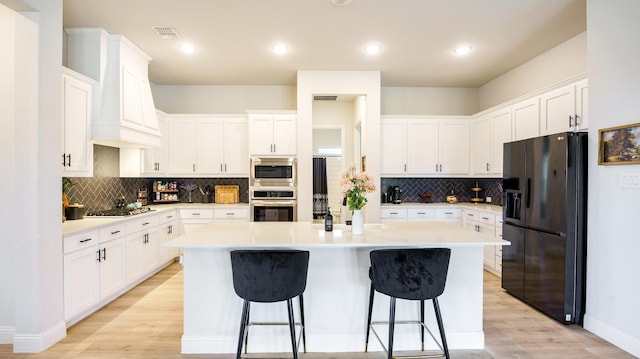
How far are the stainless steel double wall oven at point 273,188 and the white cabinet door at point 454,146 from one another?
2.34 metres

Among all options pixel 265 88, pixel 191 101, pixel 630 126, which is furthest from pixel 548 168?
pixel 191 101

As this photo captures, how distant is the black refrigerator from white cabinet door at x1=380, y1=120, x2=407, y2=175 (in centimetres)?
179

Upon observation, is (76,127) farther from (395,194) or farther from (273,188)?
(395,194)

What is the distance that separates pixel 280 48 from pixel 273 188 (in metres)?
1.95

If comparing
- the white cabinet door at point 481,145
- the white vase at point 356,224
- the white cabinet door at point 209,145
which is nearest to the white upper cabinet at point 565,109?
the white cabinet door at point 481,145

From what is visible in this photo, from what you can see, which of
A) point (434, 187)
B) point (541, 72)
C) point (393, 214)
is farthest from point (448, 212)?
point (541, 72)

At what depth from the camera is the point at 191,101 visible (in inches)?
211

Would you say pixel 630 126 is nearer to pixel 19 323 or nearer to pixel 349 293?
pixel 349 293

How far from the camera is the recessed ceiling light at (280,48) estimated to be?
3.73 meters

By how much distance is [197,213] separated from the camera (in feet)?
15.7

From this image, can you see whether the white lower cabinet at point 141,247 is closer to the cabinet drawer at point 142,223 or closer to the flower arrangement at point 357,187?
the cabinet drawer at point 142,223

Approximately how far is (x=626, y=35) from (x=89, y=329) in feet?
15.9

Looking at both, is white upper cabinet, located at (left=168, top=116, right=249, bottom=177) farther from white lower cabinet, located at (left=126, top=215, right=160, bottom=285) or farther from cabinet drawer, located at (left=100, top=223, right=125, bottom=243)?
cabinet drawer, located at (left=100, top=223, right=125, bottom=243)

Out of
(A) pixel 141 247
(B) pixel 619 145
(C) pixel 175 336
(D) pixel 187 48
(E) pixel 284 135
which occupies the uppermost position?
(D) pixel 187 48
